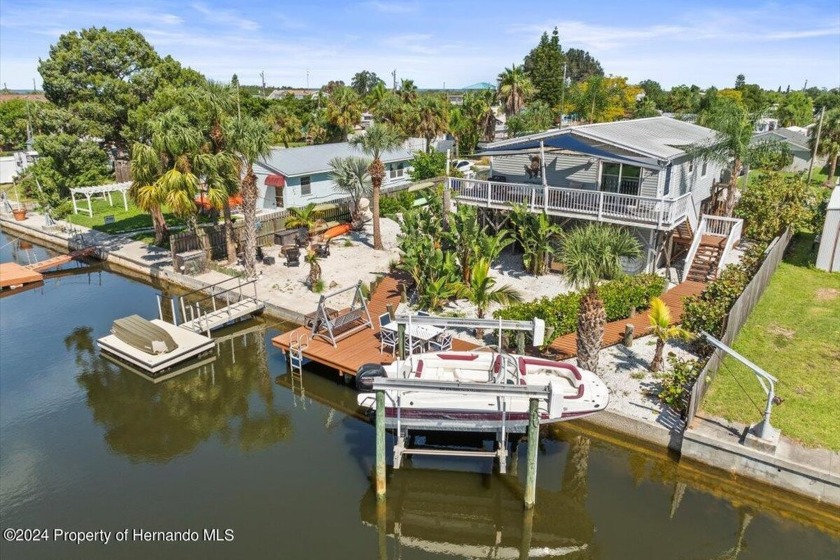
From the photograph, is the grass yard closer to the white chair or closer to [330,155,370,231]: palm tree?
the white chair

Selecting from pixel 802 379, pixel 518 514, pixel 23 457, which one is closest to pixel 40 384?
pixel 23 457

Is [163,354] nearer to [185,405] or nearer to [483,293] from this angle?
[185,405]

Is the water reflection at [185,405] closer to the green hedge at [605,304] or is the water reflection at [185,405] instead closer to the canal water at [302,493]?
the canal water at [302,493]

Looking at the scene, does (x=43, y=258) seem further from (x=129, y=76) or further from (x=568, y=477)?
(x=568, y=477)

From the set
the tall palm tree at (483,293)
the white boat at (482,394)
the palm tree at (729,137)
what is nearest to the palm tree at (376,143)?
the tall palm tree at (483,293)

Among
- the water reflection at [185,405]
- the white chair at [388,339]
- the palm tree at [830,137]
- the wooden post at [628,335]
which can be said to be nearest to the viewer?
the water reflection at [185,405]

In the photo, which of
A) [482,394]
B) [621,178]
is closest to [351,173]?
[621,178]
